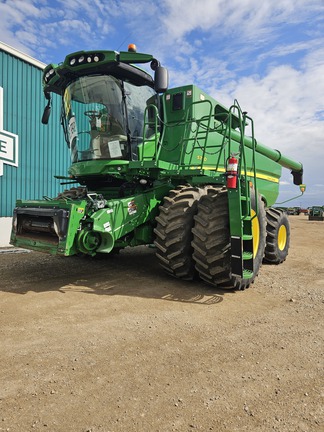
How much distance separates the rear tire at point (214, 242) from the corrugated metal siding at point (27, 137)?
6.72 metres

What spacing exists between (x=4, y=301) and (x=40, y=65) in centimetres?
829

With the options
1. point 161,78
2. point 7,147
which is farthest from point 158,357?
point 7,147

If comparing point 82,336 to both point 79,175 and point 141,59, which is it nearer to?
point 79,175

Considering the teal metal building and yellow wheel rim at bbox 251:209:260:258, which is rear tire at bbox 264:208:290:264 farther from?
the teal metal building

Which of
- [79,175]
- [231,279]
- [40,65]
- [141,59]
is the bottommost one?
[231,279]

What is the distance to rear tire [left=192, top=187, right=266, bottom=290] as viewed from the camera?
13.8ft

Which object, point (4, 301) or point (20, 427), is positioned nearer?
point (20, 427)

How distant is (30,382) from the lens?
7.25 feet

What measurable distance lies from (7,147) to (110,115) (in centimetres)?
537

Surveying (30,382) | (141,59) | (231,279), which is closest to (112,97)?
(141,59)

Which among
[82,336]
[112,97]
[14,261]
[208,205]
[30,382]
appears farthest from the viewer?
[14,261]

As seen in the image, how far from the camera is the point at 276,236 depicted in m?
6.75

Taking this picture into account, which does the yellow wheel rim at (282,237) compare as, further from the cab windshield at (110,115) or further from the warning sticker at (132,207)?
the cab windshield at (110,115)

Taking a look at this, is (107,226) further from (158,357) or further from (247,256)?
(158,357)
